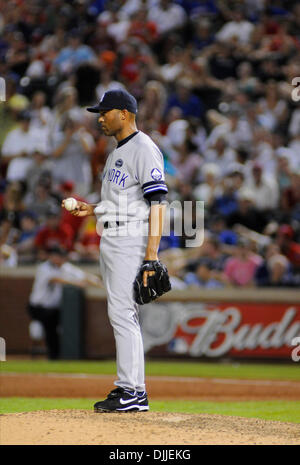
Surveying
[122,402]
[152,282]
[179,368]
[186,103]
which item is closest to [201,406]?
[122,402]

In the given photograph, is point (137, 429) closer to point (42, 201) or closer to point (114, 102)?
point (114, 102)

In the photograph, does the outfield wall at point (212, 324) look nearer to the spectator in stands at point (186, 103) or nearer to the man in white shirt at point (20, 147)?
the man in white shirt at point (20, 147)

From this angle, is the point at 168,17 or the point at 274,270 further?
the point at 168,17

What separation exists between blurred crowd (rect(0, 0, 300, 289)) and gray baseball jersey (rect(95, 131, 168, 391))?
630cm

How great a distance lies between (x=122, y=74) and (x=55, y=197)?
128 inches

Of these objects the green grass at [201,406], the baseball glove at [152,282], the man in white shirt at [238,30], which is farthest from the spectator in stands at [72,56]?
the baseball glove at [152,282]

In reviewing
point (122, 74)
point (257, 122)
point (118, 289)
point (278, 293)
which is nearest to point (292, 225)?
point (278, 293)

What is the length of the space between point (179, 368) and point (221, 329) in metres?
0.87

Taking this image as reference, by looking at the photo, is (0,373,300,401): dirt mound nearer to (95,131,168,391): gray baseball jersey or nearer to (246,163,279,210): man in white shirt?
(95,131,168,391): gray baseball jersey

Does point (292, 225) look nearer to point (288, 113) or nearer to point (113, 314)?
point (288, 113)

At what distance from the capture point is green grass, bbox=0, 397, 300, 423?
6789 mm

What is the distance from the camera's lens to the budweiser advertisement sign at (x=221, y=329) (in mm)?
11172

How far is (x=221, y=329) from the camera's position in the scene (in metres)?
11.4

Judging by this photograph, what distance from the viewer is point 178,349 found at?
11.6m
